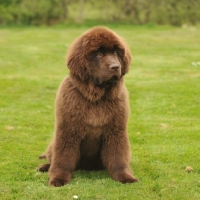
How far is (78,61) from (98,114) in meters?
0.71

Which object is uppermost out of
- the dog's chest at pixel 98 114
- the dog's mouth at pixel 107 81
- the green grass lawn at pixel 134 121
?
the dog's mouth at pixel 107 81

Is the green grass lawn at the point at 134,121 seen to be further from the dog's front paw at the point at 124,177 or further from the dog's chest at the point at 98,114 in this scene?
the dog's chest at the point at 98,114

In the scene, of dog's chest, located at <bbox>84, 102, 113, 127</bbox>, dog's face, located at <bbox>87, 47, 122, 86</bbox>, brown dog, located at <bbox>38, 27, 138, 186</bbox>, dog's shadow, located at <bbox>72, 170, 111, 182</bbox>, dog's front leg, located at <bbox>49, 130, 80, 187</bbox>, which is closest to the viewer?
dog's face, located at <bbox>87, 47, 122, 86</bbox>

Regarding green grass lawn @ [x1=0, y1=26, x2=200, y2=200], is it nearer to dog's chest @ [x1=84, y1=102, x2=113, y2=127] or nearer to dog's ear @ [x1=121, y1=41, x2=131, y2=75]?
dog's chest @ [x1=84, y1=102, x2=113, y2=127]

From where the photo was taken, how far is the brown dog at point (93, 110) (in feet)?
18.3

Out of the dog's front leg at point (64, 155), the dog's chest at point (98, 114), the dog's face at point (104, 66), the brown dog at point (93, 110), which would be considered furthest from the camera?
the dog's front leg at point (64, 155)

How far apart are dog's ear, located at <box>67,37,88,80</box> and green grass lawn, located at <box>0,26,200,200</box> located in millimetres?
1385

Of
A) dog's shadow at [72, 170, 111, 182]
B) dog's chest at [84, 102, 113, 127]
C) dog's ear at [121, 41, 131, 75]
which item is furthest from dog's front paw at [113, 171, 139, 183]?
dog's ear at [121, 41, 131, 75]

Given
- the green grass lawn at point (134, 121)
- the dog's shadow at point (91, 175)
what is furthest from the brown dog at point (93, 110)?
the green grass lawn at point (134, 121)

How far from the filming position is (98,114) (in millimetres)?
5711

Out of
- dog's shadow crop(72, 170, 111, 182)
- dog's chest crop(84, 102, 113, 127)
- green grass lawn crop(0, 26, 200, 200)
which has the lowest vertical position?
green grass lawn crop(0, 26, 200, 200)

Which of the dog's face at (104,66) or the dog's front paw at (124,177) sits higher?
the dog's face at (104,66)

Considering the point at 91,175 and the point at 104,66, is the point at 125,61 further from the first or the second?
the point at 91,175

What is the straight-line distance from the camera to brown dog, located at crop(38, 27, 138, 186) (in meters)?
5.57
